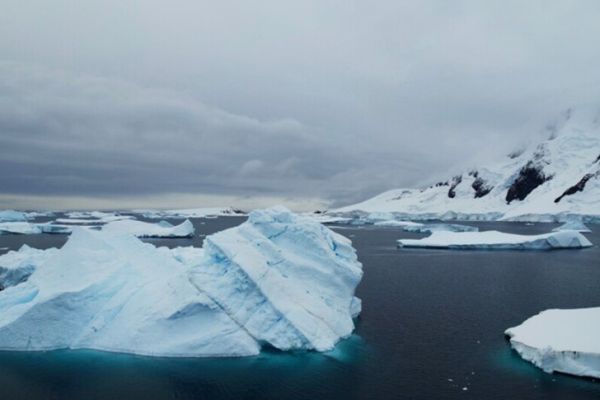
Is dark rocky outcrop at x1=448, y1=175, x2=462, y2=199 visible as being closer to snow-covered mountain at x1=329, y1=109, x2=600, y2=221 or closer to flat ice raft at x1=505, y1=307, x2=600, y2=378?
snow-covered mountain at x1=329, y1=109, x2=600, y2=221

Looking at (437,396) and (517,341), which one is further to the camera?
(517,341)

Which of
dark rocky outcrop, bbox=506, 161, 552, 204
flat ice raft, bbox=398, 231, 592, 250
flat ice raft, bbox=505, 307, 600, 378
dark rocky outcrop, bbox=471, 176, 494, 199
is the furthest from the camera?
dark rocky outcrop, bbox=471, 176, 494, 199

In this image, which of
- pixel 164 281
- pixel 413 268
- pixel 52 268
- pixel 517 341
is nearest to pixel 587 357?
pixel 517 341

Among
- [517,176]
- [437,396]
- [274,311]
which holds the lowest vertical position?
[437,396]

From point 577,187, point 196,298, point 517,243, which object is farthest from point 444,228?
point 196,298

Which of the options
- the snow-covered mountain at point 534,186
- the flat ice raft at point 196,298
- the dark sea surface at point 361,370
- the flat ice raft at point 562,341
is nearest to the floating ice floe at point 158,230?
the flat ice raft at point 196,298

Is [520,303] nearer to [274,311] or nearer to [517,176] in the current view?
[274,311]

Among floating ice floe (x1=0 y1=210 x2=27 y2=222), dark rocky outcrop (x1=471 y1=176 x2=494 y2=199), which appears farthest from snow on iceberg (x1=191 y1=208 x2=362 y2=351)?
dark rocky outcrop (x1=471 y1=176 x2=494 y2=199)
